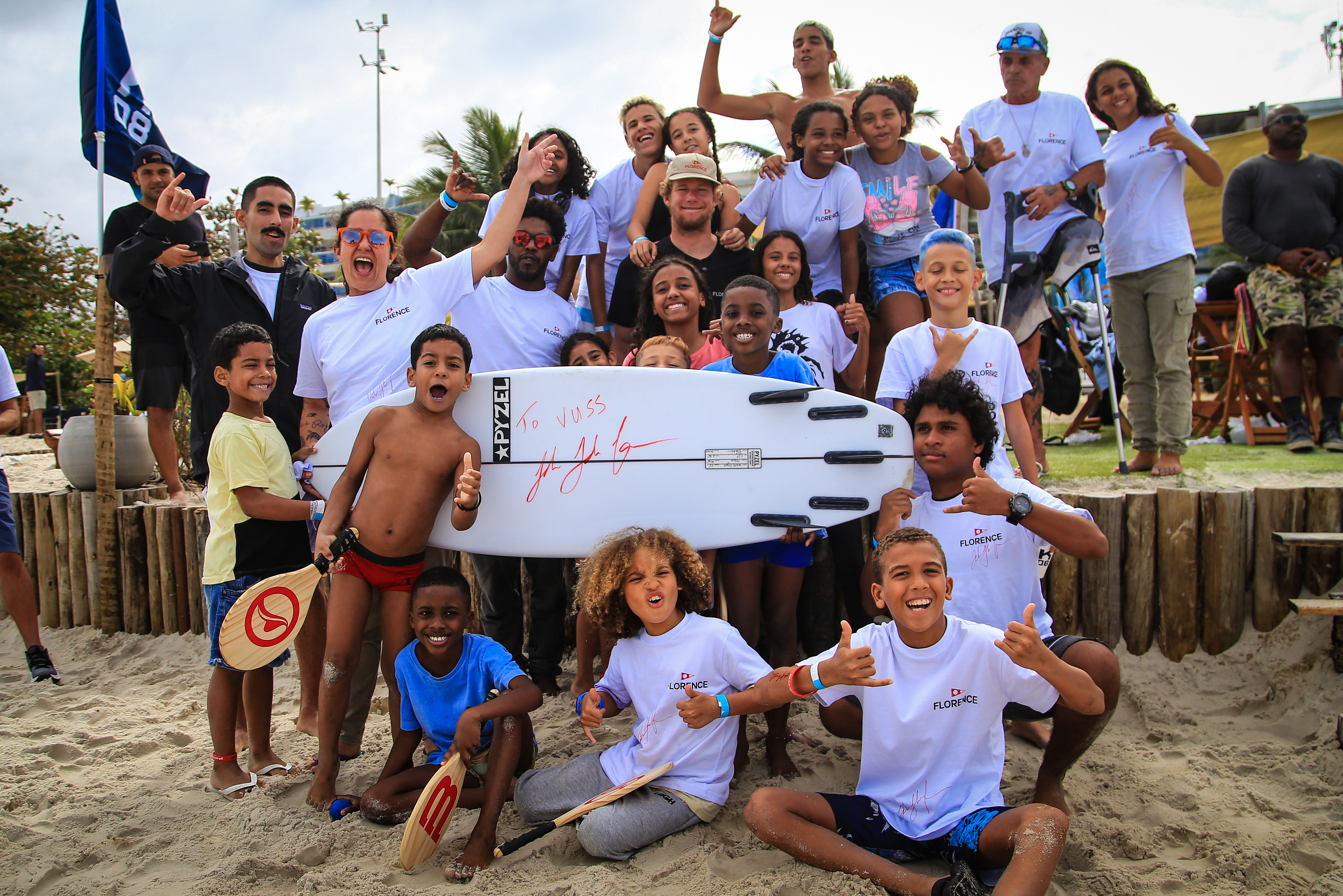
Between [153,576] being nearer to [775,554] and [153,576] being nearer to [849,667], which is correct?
[775,554]

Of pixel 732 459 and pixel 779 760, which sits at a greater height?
pixel 732 459

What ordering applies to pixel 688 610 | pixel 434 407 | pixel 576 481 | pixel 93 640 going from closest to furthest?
1. pixel 688 610
2. pixel 434 407
3. pixel 576 481
4. pixel 93 640

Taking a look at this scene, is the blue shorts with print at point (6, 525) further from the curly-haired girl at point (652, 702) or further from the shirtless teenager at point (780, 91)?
the shirtless teenager at point (780, 91)

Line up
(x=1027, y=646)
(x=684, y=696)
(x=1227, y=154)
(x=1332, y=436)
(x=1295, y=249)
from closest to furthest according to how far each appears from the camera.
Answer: (x=1027, y=646)
(x=684, y=696)
(x=1295, y=249)
(x=1332, y=436)
(x=1227, y=154)

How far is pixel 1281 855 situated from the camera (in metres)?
1.95

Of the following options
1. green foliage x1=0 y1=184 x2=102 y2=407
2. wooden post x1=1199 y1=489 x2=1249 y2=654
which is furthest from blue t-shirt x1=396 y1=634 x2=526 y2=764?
green foliage x1=0 y1=184 x2=102 y2=407

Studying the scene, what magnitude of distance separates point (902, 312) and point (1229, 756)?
79.4 inches

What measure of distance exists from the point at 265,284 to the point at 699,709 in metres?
2.55

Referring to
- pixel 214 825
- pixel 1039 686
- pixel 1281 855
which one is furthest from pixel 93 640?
pixel 1281 855

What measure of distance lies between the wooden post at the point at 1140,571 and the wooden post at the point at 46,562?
5375 mm

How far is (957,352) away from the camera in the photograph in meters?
2.65

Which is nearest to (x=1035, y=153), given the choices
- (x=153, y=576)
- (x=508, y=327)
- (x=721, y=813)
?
(x=508, y=327)

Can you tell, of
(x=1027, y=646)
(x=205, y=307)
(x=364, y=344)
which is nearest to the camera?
(x=1027, y=646)

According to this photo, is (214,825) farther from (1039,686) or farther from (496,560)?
(1039,686)
